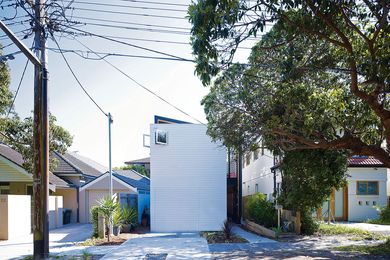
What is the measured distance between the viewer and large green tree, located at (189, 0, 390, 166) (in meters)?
8.02

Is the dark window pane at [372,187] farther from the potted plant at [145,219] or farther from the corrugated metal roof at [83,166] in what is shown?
the corrugated metal roof at [83,166]

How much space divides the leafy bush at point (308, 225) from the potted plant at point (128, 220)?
306 inches

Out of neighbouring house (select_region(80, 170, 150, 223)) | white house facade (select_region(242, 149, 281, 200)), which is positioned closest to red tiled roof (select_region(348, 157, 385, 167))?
white house facade (select_region(242, 149, 281, 200))

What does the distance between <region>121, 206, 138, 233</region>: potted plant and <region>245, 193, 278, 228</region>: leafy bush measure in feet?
19.1

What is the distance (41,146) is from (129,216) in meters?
8.62

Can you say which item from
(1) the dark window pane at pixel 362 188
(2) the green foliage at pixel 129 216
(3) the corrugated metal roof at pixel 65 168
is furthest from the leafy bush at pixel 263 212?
(3) the corrugated metal roof at pixel 65 168

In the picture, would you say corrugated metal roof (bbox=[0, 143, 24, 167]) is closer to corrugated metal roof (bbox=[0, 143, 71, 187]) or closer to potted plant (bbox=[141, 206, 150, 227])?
corrugated metal roof (bbox=[0, 143, 71, 187])

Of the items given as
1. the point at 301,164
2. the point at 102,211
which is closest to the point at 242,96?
the point at 301,164

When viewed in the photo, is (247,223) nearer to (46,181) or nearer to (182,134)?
(182,134)

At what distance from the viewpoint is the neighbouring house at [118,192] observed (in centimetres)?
2083

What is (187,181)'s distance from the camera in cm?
1886

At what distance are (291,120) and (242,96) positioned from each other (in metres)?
2.12

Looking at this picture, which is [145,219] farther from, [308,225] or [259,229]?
[308,225]

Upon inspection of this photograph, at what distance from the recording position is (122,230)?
17.6 metres
